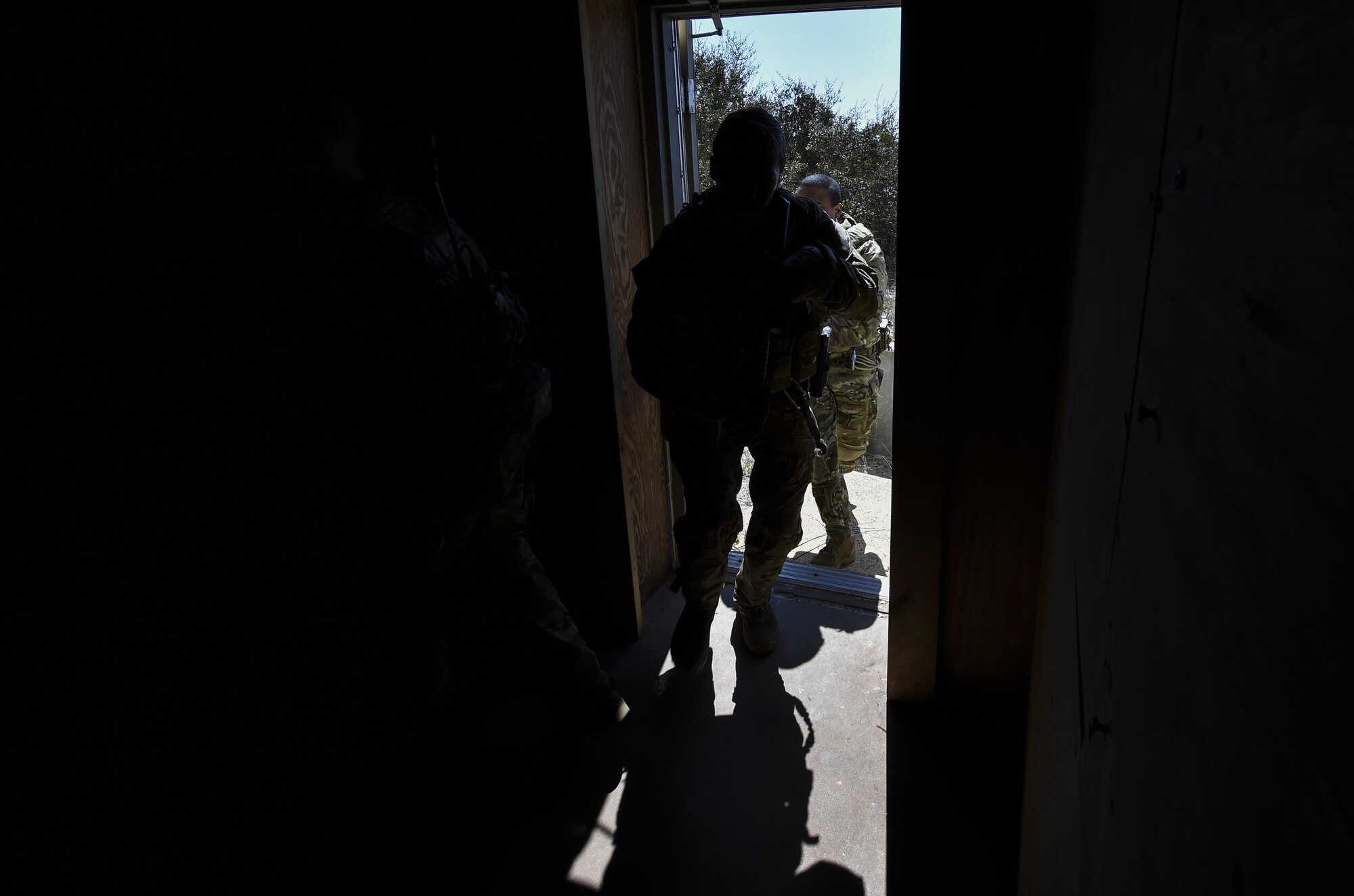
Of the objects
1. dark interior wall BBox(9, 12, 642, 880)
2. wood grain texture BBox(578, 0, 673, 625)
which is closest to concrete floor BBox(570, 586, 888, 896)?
wood grain texture BBox(578, 0, 673, 625)

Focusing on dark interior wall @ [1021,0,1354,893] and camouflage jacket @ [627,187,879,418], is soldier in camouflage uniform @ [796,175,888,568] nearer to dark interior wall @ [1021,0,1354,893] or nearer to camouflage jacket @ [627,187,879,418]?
camouflage jacket @ [627,187,879,418]

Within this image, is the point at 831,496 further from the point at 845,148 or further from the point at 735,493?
the point at 845,148

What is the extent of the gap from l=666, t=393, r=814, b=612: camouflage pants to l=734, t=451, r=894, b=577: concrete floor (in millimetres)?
473

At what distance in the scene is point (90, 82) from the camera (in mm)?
1407

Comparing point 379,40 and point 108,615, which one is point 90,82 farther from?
point 108,615

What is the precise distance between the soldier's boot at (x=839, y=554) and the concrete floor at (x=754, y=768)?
56 cm

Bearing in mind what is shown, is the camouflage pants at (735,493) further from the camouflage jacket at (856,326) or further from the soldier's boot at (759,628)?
the camouflage jacket at (856,326)

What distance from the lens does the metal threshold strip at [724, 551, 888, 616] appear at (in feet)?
8.16

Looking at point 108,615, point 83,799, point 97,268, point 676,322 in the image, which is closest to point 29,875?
point 83,799

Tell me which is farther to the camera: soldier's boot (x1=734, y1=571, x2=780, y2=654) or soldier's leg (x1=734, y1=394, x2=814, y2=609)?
soldier's boot (x1=734, y1=571, x2=780, y2=654)

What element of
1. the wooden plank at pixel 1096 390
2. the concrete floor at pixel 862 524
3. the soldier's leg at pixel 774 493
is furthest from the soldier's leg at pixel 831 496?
the wooden plank at pixel 1096 390

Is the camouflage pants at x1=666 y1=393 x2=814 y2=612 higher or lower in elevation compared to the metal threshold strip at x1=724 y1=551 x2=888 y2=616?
higher

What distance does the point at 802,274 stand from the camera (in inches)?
70.3

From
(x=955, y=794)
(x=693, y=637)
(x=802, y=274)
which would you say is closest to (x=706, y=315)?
(x=802, y=274)
